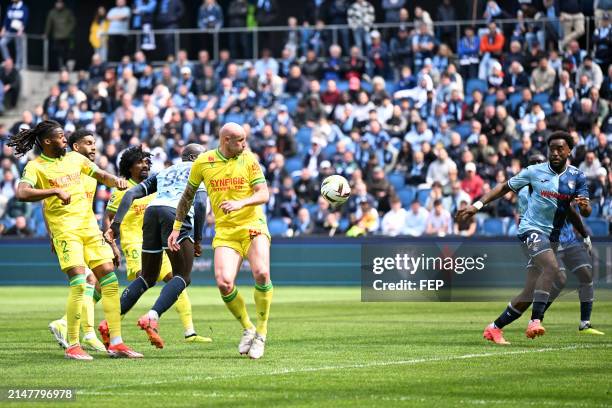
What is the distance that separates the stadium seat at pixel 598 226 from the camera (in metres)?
25.4

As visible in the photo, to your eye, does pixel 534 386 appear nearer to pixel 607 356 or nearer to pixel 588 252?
pixel 607 356

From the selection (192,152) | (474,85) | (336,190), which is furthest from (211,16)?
(192,152)

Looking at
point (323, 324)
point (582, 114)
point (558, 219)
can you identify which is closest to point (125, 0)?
point (582, 114)

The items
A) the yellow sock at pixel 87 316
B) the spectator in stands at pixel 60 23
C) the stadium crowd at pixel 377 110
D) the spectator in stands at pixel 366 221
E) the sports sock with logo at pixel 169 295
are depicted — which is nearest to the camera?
the sports sock with logo at pixel 169 295

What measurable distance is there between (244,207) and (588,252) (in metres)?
5.29

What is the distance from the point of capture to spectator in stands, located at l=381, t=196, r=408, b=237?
2703 cm

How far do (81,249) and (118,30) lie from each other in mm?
24142

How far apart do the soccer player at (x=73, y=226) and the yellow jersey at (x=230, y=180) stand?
0.91 m

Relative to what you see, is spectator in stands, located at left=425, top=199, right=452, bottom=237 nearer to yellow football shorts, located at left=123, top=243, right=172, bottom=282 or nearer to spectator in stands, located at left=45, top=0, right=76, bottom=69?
yellow football shorts, located at left=123, top=243, right=172, bottom=282

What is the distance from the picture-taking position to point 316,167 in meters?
29.5

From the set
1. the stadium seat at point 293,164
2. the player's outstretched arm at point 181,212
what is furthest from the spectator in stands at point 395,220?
the player's outstretched arm at point 181,212

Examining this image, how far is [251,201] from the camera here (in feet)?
39.7

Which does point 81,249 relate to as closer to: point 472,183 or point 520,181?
point 520,181

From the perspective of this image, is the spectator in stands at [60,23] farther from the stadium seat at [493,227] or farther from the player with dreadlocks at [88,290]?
the player with dreadlocks at [88,290]
